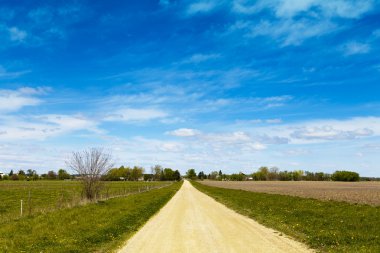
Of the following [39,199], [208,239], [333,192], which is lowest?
[333,192]

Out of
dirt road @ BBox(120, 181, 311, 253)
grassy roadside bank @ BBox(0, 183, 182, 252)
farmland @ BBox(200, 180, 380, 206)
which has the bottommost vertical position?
farmland @ BBox(200, 180, 380, 206)

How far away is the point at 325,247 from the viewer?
49.2 ft

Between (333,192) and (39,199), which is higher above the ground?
(39,199)

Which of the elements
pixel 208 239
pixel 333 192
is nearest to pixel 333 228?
pixel 208 239

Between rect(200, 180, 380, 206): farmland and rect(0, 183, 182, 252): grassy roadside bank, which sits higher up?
Answer: rect(0, 183, 182, 252): grassy roadside bank

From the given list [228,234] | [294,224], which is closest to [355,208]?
[294,224]

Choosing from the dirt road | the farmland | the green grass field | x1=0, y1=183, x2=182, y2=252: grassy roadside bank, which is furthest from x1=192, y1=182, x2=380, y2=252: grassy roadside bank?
the green grass field

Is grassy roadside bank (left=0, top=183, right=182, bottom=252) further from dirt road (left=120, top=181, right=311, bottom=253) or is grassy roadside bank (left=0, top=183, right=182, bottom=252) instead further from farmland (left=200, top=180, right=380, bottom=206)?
farmland (left=200, top=180, right=380, bottom=206)

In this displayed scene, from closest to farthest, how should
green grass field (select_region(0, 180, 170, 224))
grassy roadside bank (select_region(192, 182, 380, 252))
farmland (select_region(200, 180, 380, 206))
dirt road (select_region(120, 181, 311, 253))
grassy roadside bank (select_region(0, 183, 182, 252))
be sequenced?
dirt road (select_region(120, 181, 311, 253)) → grassy roadside bank (select_region(0, 183, 182, 252)) → grassy roadside bank (select_region(192, 182, 380, 252)) → green grass field (select_region(0, 180, 170, 224)) → farmland (select_region(200, 180, 380, 206))

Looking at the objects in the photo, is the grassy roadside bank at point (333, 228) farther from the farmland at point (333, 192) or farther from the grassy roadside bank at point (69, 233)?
the farmland at point (333, 192)

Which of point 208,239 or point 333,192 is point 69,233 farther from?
point 333,192

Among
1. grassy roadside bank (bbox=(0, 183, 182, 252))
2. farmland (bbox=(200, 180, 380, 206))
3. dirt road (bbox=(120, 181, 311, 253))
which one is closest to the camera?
dirt road (bbox=(120, 181, 311, 253))

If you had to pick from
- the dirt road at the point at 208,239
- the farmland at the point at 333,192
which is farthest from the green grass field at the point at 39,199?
the farmland at the point at 333,192

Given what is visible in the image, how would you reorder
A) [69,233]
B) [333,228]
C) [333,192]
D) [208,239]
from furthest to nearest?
[333,192], [333,228], [69,233], [208,239]
